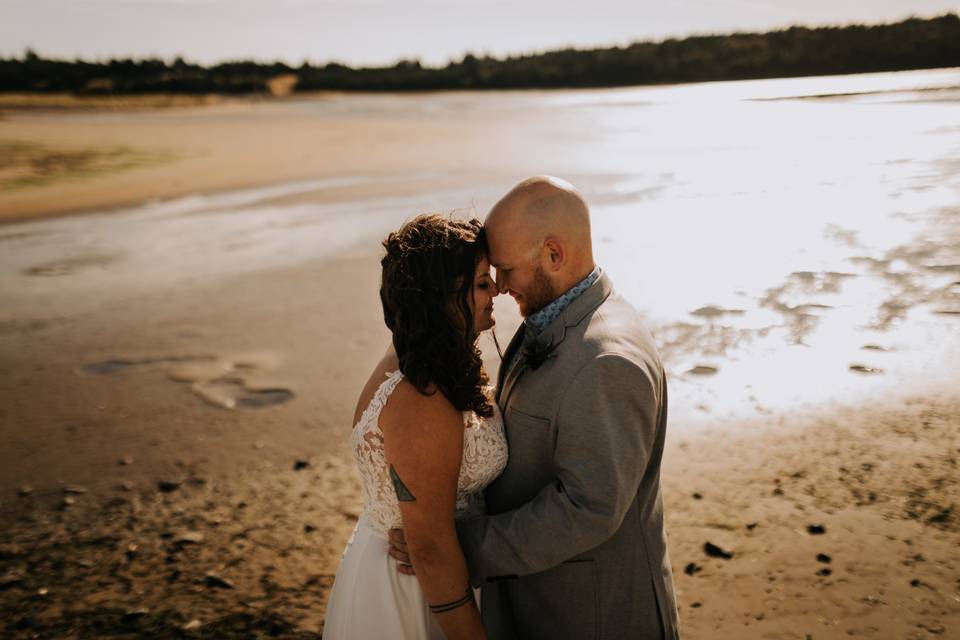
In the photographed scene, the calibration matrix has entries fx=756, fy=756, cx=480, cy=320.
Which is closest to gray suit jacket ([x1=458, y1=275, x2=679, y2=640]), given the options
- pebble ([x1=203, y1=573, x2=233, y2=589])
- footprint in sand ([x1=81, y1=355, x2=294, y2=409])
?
A: pebble ([x1=203, y1=573, x2=233, y2=589])

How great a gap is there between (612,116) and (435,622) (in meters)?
27.1

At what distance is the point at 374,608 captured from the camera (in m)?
2.58

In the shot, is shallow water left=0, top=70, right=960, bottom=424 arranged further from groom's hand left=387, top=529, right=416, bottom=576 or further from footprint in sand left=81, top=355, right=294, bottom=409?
groom's hand left=387, top=529, right=416, bottom=576

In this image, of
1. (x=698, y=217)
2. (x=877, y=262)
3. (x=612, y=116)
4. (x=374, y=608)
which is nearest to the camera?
(x=374, y=608)

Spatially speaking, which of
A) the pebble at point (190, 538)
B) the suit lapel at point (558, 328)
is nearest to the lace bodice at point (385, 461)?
the suit lapel at point (558, 328)

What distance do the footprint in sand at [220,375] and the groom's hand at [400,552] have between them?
155 inches

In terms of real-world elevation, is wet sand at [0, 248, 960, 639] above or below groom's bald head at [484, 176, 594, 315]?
below

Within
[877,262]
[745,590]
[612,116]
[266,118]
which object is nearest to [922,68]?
[612,116]

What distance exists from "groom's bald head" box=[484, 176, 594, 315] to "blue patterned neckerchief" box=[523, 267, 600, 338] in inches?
1.5

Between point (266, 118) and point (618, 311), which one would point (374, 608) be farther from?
point (266, 118)

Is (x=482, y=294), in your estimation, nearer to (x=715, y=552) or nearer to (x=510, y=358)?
(x=510, y=358)

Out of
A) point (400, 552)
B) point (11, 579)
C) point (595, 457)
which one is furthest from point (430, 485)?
point (11, 579)

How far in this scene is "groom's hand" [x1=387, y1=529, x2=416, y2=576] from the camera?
8.36ft

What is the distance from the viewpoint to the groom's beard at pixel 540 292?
102 inches
